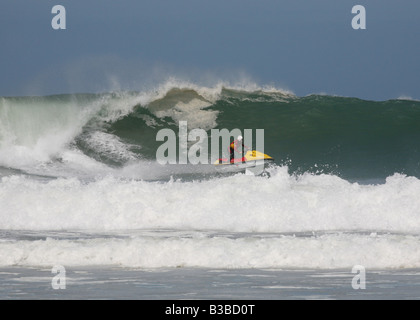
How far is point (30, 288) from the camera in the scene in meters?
7.20

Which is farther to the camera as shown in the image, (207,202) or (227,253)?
(207,202)

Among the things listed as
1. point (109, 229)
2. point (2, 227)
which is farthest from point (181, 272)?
point (2, 227)

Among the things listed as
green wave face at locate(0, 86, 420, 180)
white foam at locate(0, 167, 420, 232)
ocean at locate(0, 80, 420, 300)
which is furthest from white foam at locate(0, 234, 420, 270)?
green wave face at locate(0, 86, 420, 180)

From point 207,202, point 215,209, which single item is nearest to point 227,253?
point 215,209

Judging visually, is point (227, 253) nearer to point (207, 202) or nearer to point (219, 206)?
point (219, 206)

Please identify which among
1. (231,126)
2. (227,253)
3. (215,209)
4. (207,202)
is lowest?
(227,253)

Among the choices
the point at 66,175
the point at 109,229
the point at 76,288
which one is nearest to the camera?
the point at 76,288

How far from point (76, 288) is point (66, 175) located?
52.1ft

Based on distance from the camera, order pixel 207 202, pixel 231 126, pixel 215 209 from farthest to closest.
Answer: pixel 231 126 → pixel 207 202 → pixel 215 209

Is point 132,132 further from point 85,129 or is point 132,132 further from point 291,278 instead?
point 291,278

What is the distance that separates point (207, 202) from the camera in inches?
559

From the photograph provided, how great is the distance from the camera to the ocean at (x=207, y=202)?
7738mm

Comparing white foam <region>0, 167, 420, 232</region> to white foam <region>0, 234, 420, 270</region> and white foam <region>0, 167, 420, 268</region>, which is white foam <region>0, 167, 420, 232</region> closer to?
white foam <region>0, 167, 420, 268</region>

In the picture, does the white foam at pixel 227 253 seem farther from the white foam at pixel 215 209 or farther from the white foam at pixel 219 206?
the white foam at pixel 219 206
